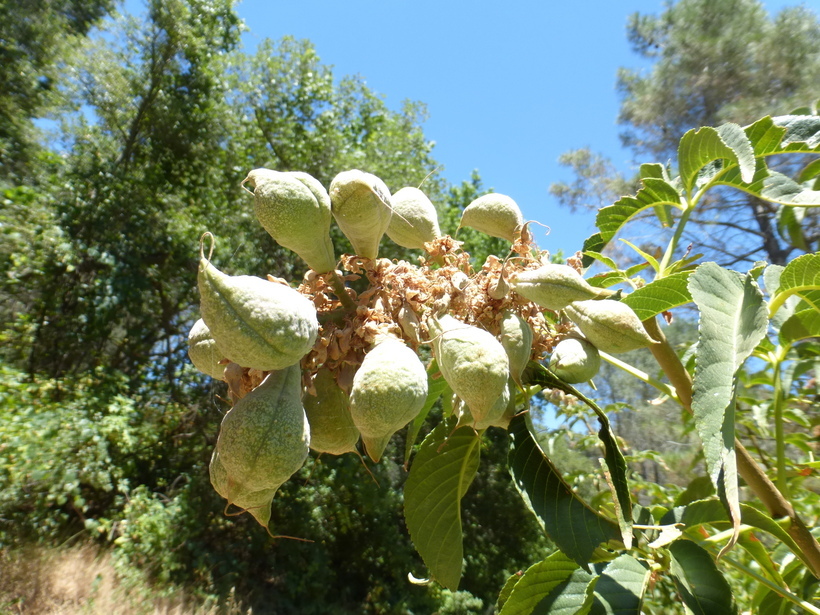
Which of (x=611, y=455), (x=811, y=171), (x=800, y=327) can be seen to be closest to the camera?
(x=611, y=455)

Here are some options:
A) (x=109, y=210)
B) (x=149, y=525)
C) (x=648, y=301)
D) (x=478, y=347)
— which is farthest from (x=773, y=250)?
(x=109, y=210)

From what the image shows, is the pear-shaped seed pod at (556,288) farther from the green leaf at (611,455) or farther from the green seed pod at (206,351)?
the green seed pod at (206,351)

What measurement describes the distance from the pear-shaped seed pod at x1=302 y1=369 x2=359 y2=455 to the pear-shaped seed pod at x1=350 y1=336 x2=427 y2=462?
3.7 inches

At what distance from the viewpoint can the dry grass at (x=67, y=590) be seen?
5316 millimetres

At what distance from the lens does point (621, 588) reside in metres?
0.79

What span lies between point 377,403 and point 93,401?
7042mm

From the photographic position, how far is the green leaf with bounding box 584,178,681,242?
1.08m

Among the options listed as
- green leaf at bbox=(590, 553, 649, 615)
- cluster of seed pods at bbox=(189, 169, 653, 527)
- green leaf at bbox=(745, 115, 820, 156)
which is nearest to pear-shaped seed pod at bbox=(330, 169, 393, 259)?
cluster of seed pods at bbox=(189, 169, 653, 527)

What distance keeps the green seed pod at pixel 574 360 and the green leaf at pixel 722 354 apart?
0.18 metres

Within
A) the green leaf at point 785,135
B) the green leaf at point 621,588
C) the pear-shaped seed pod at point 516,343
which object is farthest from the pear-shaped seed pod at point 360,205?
the green leaf at point 785,135

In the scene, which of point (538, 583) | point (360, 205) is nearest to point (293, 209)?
point (360, 205)

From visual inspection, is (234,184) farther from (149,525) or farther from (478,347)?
(478,347)

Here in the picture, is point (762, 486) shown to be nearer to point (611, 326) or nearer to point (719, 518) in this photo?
point (719, 518)

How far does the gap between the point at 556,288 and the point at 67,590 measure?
6.85 meters
